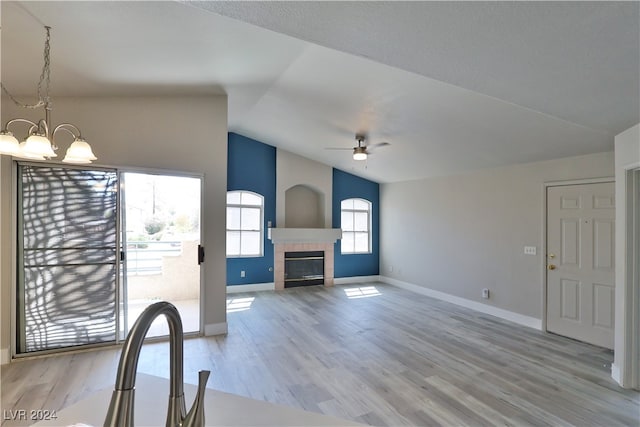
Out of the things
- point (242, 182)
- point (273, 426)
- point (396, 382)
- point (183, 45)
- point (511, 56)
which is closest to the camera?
point (273, 426)

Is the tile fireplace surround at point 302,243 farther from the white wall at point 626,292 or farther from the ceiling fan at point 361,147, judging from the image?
the white wall at point 626,292

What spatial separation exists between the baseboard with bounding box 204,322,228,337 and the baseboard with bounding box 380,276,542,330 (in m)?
4.14

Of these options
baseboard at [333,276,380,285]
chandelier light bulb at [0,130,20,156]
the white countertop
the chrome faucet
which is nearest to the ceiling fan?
baseboard at [333,276,380,285]

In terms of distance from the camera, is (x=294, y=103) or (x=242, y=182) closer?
(x=294, y=103)

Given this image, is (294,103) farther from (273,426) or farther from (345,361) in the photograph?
(273,426)

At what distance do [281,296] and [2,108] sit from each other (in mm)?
4928

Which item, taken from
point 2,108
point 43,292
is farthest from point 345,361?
point 2,108

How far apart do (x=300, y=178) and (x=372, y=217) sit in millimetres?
2184

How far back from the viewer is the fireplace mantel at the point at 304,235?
7.00 metres

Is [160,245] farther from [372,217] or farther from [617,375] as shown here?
[617,375]

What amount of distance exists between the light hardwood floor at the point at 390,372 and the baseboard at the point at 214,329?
0.41 ft

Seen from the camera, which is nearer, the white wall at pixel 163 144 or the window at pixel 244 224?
the white wall at pixel 163 144

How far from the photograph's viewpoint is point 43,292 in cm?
346

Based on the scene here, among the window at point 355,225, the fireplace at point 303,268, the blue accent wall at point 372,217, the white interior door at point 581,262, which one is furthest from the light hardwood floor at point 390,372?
the window at point 355,225
